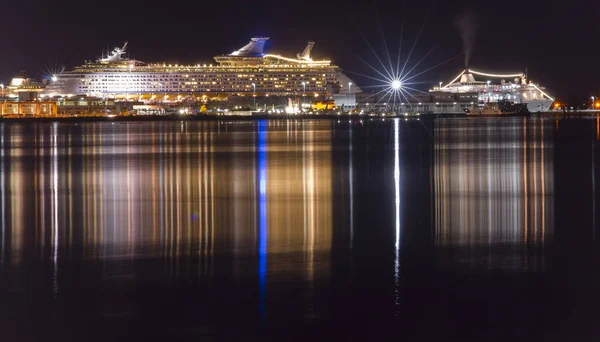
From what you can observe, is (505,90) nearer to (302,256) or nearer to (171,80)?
(171,80)

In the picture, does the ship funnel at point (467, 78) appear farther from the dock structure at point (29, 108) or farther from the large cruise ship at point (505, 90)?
the dock structure at point (29, 108)

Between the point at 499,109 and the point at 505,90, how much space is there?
18.3 ft

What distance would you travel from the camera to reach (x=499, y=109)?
79.4 m

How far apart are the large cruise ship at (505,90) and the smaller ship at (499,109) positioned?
2468 millimetres

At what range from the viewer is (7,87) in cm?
8281

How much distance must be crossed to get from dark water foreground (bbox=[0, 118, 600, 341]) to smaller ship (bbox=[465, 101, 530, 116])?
6262 cm

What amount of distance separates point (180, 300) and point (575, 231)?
17.3ft

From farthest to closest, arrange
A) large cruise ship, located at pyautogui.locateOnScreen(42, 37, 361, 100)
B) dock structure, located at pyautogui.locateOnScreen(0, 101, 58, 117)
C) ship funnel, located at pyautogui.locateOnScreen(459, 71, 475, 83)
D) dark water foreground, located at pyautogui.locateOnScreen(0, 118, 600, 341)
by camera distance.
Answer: ship funnel, located at pyautogui.locateOnScreen(459, 71, 475, 83) < large cruise ship, located at pyautogui.locateOnScreen(42, 37, 361, 100) < dock structure, located at pyautogui.locateOnScreen(0, 101, 58, 117) < dark water foreground, located at pyautogui.locateOnScreen(0, 118, 600, 341)

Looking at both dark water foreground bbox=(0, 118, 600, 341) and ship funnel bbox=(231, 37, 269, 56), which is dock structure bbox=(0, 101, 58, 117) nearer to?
ship funnel bbox=(231, 37, 269, 56)

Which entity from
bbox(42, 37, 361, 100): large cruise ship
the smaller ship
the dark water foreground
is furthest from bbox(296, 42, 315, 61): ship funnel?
the dark water foreground

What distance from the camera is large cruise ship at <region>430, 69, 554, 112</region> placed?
84188mm

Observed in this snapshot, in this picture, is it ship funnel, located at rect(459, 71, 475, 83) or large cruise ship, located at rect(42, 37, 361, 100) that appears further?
ship funnel, located at rect(459, 71, 475, 83)

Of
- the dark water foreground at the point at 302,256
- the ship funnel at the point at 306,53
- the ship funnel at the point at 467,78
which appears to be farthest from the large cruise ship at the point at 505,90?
the dark water foreground at the point at 302,256

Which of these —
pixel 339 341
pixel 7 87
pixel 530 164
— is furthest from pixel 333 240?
pixel 7 87
